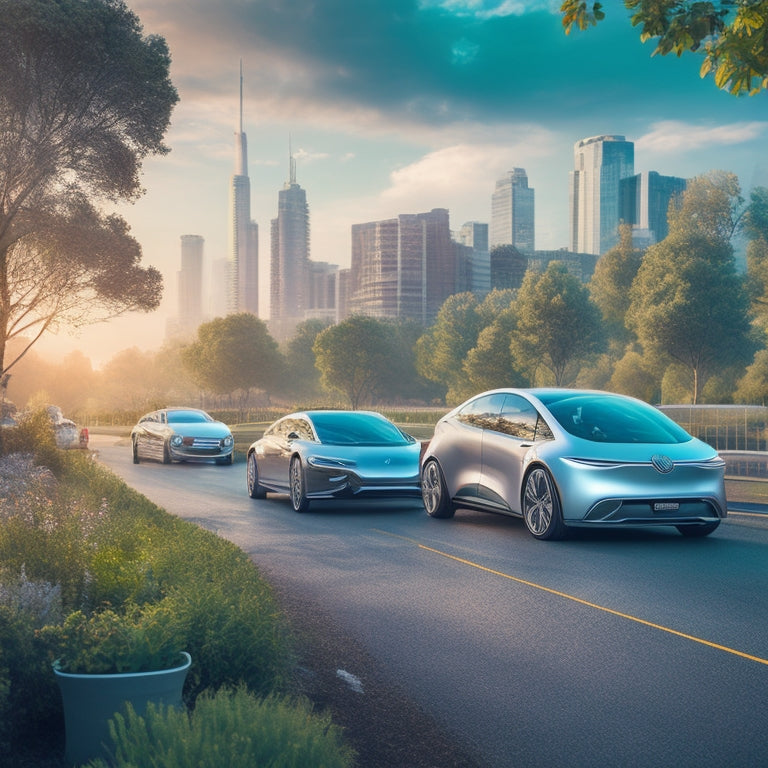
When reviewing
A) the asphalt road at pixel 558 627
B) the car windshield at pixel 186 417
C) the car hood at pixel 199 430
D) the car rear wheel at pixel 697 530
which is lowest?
the asphalt road at pixel 558 627

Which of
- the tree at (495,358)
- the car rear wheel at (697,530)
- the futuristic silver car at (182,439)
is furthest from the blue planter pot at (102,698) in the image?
the tree at (495,358)

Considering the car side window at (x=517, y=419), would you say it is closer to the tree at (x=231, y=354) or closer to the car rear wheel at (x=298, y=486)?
the car rear wheel at (x=298, y=486)

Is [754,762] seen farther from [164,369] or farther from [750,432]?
[164,369]

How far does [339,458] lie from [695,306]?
1666 inches

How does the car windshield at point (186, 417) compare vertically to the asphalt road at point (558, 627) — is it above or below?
above

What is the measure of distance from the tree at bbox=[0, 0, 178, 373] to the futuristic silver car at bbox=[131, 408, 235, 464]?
321cm

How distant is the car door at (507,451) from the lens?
1226 cm

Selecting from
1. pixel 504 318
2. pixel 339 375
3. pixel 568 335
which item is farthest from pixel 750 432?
pixel 339 375

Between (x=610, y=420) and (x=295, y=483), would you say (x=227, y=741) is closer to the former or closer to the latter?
(x=610, y=420)

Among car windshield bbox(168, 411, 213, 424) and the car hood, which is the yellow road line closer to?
the car hood

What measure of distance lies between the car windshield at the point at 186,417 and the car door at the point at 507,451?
17114 millimetres

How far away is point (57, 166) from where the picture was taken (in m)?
24.2

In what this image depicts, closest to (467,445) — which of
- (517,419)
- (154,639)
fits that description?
(517,419)

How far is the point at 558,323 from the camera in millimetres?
67812
